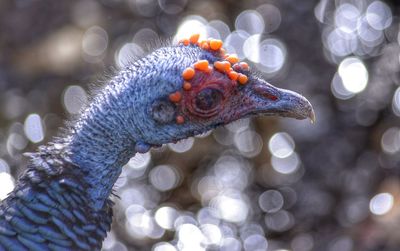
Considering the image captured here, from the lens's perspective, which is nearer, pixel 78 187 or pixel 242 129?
pixel 78 187

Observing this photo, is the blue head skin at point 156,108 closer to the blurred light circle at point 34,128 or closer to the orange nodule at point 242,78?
the orange nodule at point 242,78

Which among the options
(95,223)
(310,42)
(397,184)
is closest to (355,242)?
(397,184)

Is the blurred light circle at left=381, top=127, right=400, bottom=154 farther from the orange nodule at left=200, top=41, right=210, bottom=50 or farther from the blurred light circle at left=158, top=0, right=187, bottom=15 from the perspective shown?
the orange nodule at left=200, top=41, right=210, bottom=50

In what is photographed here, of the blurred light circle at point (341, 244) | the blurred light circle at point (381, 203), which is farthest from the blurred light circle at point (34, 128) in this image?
the blurred light circle at point (381, 203)

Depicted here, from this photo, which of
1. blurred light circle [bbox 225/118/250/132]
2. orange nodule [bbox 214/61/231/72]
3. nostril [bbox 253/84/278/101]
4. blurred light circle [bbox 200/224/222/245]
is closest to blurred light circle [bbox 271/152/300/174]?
blurred light circle [bbox 225/118/250/132]

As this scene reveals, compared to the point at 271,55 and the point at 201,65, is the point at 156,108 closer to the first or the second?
the point at 201,65

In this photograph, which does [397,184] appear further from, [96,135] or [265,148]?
[96,135]

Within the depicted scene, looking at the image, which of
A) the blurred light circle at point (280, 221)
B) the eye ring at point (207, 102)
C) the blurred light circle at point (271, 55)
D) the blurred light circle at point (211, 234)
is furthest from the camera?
the blurred light circle at point (271, 55)
